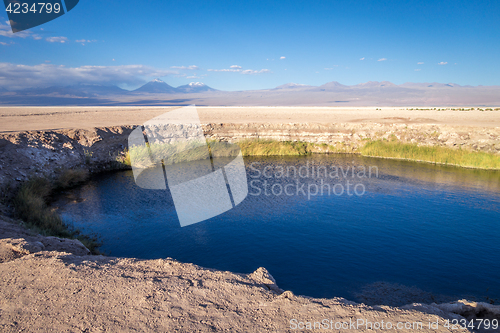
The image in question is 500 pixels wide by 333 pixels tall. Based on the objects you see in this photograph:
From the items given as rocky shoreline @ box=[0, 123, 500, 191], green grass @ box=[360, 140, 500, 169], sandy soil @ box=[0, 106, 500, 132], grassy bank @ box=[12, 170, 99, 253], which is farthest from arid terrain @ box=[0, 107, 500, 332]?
sandy soil @ box=[0, 106, 500, 132]

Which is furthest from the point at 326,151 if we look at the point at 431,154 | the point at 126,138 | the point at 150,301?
the point at 150,301

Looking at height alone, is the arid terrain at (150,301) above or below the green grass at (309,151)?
below

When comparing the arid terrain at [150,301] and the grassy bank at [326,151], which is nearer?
the arid terrain at [150,301]

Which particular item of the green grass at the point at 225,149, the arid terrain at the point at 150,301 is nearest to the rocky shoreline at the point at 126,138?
the green grass at the point at 225,149

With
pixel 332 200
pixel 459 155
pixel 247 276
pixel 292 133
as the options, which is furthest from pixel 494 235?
pixel 292 133

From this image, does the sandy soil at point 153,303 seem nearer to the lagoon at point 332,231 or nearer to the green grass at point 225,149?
the lagoon at point 332,231

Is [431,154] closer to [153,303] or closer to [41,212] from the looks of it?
[153,303]

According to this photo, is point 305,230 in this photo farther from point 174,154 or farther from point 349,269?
point 174,154
